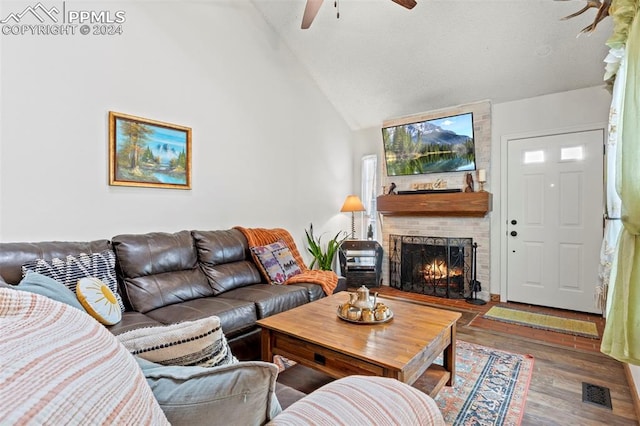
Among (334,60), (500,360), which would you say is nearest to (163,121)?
(334,60)

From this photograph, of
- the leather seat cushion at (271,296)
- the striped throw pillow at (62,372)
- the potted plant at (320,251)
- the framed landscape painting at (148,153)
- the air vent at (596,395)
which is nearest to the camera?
the striped throw pillow at (62,372)

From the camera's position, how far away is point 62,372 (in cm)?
42

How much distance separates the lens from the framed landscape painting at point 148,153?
110 inches

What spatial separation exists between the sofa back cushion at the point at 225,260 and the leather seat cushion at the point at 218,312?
1.09ft

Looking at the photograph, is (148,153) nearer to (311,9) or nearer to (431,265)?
(311,9)

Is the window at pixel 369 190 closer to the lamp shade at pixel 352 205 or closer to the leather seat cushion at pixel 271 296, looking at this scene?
the lamp shade at pixel 352 205

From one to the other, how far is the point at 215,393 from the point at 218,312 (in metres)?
1.71

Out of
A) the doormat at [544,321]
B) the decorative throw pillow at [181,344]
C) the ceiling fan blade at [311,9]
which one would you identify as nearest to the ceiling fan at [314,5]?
the ceiling fan blade at [311,9]

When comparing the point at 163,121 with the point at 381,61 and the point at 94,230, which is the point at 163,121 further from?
the point at 381,61

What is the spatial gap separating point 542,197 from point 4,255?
4.97 metres

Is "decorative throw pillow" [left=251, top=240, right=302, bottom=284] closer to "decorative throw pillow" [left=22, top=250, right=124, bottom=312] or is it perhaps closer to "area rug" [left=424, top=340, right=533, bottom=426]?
"decorative throw pillow" [left=22, top=250, right=124, bottom=312]

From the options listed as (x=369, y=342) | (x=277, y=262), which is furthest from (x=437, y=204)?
(x=369, y=342)

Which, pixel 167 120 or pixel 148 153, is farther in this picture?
pixel 167 120

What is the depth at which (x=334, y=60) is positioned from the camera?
435cm
